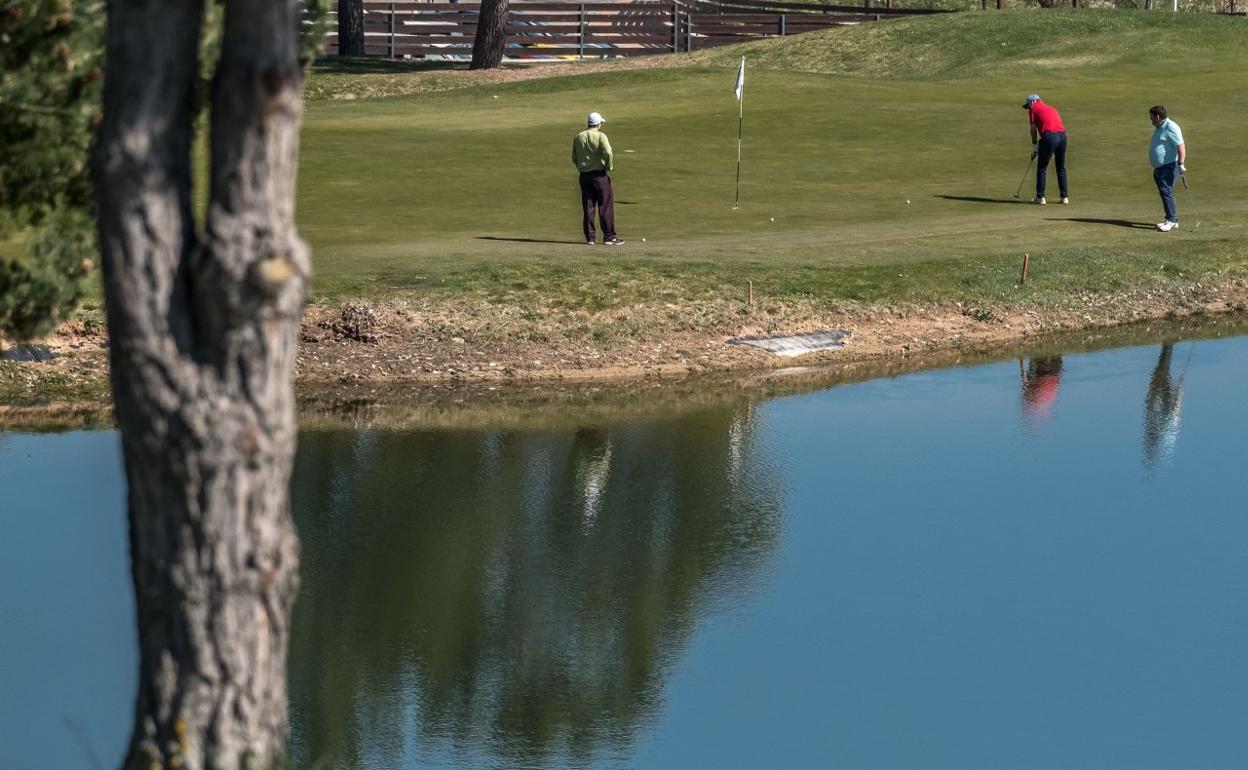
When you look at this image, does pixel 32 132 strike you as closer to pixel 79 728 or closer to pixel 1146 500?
pixel 79 728

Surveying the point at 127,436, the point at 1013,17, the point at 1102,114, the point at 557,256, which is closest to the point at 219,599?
the point at 127,436

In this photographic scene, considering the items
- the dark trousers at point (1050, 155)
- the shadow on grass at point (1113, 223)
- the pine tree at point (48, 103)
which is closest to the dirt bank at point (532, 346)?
the shadow on grass at point (1113, 223)

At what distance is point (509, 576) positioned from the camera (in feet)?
41.5

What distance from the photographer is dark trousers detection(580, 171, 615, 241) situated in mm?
22484

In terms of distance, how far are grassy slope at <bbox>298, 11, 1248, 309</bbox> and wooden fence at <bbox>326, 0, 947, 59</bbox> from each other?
9.87 m

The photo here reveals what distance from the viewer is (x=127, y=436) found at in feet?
23.0

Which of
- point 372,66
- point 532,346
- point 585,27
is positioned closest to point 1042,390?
point 532,346

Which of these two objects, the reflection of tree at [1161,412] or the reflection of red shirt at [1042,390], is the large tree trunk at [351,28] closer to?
the reflection of tree at [1161,412]

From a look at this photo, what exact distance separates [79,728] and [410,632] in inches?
83.1

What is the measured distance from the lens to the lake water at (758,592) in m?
10.2

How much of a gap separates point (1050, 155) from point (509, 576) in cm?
1627

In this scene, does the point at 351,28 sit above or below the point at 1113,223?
above

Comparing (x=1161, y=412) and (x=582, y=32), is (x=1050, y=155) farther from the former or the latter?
(x=582, y=32)

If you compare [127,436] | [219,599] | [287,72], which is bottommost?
[219,599]
